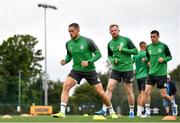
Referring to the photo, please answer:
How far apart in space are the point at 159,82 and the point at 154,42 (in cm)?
110

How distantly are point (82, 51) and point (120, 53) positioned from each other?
91.0 inches

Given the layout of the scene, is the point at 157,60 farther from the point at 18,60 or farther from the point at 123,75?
the point at 18,60

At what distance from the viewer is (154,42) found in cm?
1459

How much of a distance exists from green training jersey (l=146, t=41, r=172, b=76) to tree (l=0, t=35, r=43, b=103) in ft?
259

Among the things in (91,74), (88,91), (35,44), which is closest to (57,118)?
(91,74)

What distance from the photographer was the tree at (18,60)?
309 feet

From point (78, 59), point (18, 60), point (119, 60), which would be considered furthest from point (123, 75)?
point (18, 60)

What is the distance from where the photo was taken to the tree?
94.3 metres

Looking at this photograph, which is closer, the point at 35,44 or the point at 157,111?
the point at 157,111

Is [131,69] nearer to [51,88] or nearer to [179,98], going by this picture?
[179,98]

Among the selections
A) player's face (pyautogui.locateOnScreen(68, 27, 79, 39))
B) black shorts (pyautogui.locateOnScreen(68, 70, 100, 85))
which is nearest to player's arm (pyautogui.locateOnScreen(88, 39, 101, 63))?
player's face (pyautogui.locateOnScreen(68, 27, 79, 39))

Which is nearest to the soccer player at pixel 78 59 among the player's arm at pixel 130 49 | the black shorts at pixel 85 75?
the black shorts at pixel 85 75

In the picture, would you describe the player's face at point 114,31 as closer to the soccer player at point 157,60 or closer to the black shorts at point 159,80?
the soccer player at point 157,60

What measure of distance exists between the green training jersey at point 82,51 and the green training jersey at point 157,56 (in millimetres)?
2498
